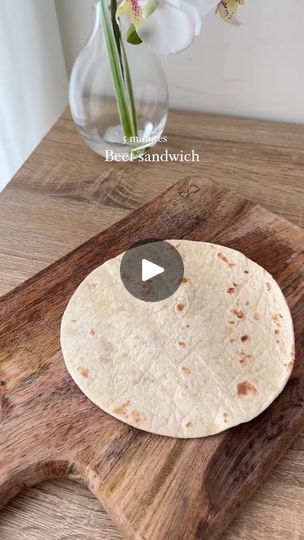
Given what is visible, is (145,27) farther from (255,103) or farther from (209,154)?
(255,103)

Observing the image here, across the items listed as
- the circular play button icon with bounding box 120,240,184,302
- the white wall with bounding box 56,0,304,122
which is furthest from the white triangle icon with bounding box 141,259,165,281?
the white wall with bounding box 56,0,304,122

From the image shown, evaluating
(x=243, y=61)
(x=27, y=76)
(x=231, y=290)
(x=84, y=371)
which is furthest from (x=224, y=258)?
(x=27, y=76)

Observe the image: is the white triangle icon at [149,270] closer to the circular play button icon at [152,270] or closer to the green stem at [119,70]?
the circular play button icon at [152,270]

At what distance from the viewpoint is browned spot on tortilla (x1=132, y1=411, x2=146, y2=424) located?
77 cm

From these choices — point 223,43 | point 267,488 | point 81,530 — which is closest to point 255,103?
point 223,43

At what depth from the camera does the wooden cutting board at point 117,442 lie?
0.70 m

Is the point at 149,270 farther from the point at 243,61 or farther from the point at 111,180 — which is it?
the point at 243,61

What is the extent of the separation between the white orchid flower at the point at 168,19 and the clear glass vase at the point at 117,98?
0.22 m

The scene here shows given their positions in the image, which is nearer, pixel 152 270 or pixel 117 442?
pixel 117 442

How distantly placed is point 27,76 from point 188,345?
86cm

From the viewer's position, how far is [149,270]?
964 millimetres

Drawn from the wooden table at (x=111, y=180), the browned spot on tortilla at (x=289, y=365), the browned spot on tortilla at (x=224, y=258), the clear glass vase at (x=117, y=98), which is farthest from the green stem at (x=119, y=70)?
the browned spot on tortilla at (x=289, y=365)

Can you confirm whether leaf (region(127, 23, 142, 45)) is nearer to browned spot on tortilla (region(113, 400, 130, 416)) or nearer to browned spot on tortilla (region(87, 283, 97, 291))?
browned spot on tortilla (region(87, 283, 97, 291))

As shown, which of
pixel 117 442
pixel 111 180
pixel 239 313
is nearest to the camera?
pixel 117 442
